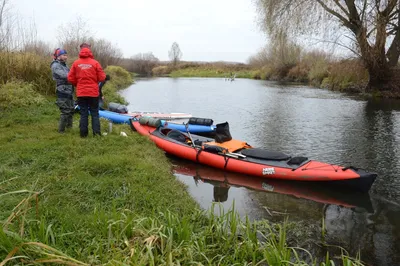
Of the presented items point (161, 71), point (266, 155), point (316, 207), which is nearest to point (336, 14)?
point (266, 155)

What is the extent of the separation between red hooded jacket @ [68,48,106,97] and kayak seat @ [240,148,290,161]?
3.08m

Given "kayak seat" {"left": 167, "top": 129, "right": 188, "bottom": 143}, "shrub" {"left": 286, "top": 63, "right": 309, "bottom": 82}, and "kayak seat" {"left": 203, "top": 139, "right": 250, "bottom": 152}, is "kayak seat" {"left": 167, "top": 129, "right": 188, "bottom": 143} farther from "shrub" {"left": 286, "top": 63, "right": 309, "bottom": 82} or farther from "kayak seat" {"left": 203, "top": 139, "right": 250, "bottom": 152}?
"shrub" {"left": 286, "top": 63, "right": 309, "bottom": 82}

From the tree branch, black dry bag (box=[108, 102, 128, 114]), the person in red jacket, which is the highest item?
the tree branch

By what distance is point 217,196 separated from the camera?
5777 millimetres

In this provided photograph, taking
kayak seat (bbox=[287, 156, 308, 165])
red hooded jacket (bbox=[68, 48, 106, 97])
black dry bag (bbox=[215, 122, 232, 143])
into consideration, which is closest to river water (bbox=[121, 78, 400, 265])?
kayak seat (bbox=[287, 156, 308, 165])

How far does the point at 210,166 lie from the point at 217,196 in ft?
4.17

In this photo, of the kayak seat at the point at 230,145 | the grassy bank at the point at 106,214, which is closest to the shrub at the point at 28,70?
the grassy bank at the point at 106,214

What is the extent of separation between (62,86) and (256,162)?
4.01 metres

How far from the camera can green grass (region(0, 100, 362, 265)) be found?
2.79 m

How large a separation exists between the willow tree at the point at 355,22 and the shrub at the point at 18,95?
1248 centimetres

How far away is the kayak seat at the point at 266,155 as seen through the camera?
6419mm

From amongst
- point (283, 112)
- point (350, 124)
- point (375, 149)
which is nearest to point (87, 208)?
point (375, 149)

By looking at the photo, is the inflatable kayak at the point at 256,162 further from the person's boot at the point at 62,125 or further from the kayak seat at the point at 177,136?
the person's boot at the point at 62,125

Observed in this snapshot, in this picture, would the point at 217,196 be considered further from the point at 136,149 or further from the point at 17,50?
the point at 17,50
